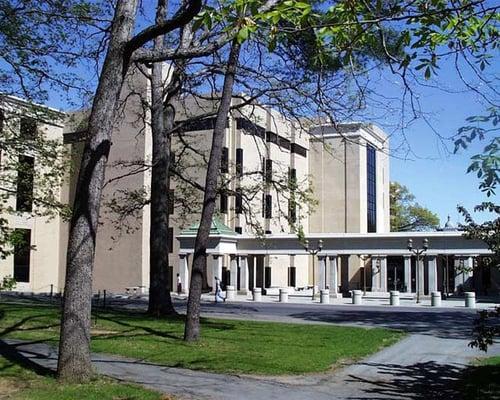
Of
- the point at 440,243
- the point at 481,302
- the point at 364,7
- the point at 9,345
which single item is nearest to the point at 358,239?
the point at 440,243

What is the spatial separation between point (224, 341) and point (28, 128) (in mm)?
9598

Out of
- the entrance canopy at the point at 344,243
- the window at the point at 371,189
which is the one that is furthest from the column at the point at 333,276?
the window at the point at 371,189

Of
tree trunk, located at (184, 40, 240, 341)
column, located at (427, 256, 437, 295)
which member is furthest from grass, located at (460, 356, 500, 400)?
column, located at (427, 256, 437, 295)

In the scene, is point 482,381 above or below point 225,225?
below

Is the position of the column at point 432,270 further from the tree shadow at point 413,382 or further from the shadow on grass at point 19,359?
the shadow on grass at point 19,359

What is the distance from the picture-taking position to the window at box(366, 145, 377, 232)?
267 ft

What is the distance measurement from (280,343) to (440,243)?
1426 inches

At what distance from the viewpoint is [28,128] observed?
20.5 m

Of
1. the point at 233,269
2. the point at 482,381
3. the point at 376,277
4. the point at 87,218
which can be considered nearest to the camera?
the point at 87,218

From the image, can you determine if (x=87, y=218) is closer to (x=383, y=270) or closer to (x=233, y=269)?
(x=383, y=270)

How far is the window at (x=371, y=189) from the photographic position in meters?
81.5

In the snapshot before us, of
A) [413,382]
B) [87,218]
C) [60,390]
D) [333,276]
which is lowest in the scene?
[413,382]

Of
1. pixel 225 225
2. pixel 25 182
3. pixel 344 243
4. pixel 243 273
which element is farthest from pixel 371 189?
pixel 25 182

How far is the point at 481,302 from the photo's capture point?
4362 centimetres
